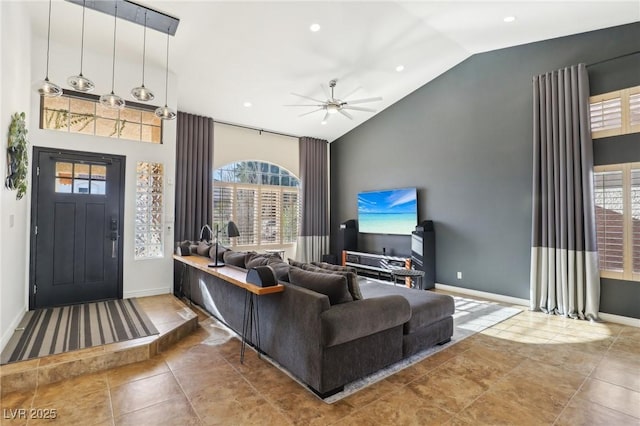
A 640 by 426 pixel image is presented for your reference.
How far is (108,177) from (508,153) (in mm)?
6399

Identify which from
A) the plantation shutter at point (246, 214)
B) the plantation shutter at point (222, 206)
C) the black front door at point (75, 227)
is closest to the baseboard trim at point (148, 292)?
the black front door at point (75, 227)

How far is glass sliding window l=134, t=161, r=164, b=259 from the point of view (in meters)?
5.07

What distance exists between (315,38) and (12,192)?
415cm

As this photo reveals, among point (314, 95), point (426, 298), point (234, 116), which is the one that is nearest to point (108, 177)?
point (234, 116)

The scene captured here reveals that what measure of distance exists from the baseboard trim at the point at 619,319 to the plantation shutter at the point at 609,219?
2.02ft

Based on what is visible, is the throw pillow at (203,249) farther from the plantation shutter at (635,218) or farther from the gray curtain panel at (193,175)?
the plantation shutter at (635,218)

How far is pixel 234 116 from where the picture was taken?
6574 millimetres

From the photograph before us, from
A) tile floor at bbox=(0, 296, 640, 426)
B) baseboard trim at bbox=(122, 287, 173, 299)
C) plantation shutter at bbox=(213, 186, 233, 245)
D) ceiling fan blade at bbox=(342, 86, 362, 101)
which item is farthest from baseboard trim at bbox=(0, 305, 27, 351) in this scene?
ceiling fan blade at bbox=(342, 86, 362, 101)

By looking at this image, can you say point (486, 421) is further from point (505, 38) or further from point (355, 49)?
point (505, 38)

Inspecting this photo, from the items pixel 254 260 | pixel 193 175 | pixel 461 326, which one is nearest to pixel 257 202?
pixel 193 175

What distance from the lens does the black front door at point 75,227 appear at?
14.0 feet

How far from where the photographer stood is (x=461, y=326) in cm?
409

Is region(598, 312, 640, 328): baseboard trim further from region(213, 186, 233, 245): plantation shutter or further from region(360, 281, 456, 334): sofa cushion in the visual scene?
region(213, 186, 233, 245): plantation shutter

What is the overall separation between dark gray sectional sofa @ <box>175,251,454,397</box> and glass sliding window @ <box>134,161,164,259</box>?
2471 millimetres
